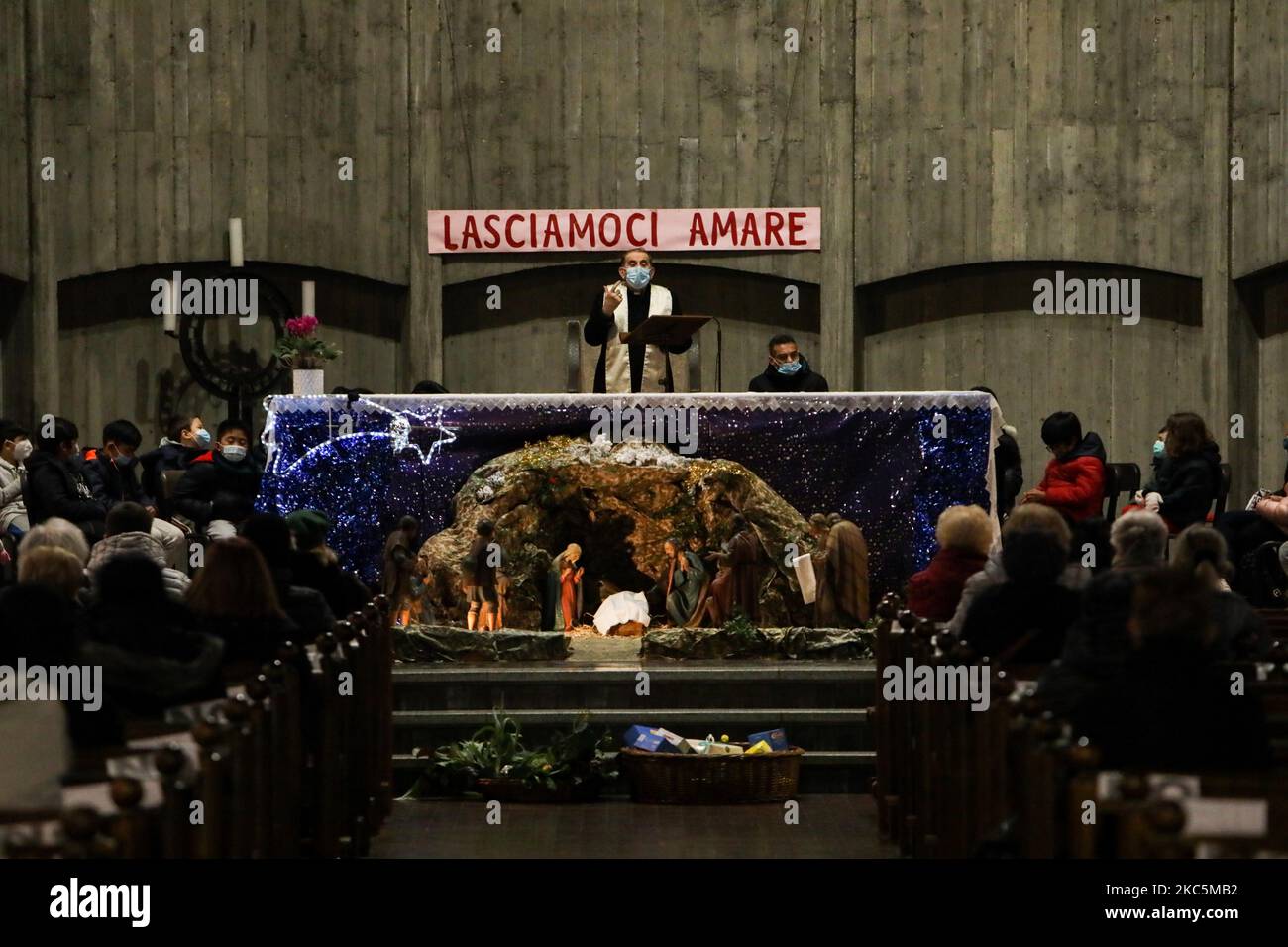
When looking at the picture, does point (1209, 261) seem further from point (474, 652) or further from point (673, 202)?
point (474, 652)

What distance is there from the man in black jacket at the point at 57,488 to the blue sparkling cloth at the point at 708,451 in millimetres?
862

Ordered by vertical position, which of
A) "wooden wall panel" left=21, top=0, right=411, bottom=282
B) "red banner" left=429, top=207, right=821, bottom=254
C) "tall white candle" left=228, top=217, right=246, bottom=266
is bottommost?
"tall white candle" left=228, top=217, right=246, bottom=266

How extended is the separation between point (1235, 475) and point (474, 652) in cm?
697

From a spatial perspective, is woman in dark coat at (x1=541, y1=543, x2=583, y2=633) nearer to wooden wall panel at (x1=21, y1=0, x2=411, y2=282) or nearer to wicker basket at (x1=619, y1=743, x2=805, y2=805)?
wicker basket at (x1=619, y1=743, x2=805, y2=805)

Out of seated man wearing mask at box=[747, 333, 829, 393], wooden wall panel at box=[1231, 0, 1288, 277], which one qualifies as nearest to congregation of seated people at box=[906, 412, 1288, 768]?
seated man wearing mask at box=[747, 333, 829, 393]

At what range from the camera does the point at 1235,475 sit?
46.3 ft

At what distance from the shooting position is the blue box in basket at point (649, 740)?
8.34 m

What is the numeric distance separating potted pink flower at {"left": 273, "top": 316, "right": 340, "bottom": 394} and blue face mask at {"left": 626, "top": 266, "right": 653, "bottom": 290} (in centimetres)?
171

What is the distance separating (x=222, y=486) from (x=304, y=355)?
88 centimetres

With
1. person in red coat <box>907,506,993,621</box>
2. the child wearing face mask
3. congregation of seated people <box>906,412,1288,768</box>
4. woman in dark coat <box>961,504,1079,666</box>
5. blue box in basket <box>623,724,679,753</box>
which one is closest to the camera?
congregation of seated people <box>906,412,1288,768</box>

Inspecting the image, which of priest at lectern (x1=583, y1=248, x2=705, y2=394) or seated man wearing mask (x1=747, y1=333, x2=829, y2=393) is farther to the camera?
seated man wearing mask (x1=747, y1=333, x2=829, y2=393)

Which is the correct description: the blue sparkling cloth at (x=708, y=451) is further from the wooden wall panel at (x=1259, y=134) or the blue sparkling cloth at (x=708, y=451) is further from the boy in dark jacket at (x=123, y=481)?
the wooden wall panel at (x=1259, y=134)

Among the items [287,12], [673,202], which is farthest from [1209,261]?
[287,12]

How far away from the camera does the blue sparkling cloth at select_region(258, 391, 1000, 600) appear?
10.4 meters
